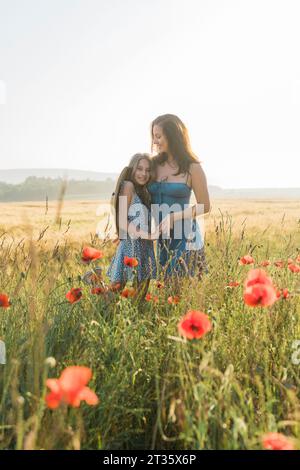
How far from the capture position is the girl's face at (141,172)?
353 cm

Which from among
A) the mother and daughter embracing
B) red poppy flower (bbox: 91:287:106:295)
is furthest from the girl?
red poppy flower (bbox: 91:287:106:295)

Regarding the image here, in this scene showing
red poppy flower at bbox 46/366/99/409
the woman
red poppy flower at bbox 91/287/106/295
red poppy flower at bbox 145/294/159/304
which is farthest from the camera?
the woman

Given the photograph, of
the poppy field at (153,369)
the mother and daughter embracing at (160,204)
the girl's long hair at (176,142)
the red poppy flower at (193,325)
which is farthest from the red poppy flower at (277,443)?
the girl's long hair at (176,142)

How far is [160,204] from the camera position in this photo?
3680 mm

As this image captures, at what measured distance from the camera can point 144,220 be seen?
354 cm

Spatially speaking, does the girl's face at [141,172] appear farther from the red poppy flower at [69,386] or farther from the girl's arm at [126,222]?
the red poppy flower at [69,386]

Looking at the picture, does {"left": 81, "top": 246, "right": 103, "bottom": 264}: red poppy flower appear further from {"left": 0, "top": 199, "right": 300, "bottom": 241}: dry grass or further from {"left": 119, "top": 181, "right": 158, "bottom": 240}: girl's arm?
{"left": 119, "top": 181, "right": 158, "bottom": 240}: girl's arm

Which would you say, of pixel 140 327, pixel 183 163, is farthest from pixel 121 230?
pixel 140 327

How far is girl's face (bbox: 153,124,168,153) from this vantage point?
3628 mm

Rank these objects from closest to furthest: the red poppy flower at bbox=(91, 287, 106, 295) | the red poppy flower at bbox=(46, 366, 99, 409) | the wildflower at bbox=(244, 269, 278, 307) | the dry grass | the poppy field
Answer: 1. the red poppy flower at bbox=(46, 366, 99, 409)
2. the poppy field
3. the wildflower at bbox=(244, 269, 278, 307)
4. the dry grass
5. the red poppy flower at bbox=(91, 287, 106, 295)

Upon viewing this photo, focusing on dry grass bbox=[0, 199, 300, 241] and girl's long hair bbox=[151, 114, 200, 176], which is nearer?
dry grass bbox=[0, 199, 300, 241]

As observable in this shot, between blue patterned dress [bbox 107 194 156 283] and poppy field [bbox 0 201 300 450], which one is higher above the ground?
blue patterned dress [bbox 107 194 156 283]
